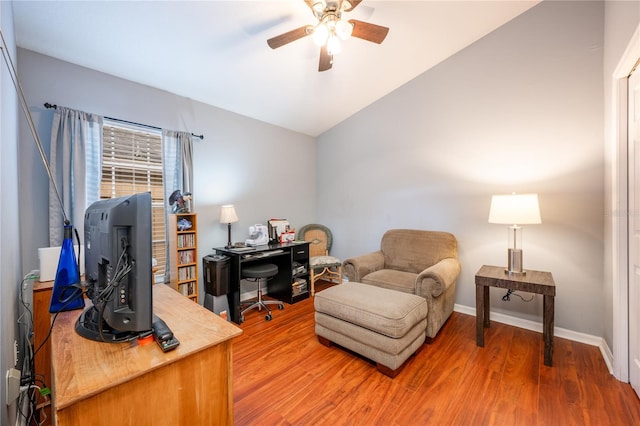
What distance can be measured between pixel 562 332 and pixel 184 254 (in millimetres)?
3814

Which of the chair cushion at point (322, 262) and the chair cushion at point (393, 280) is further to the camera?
the chair cushion at point (322, 262)

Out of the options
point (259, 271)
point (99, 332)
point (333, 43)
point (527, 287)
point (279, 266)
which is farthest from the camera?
point (279, 266)

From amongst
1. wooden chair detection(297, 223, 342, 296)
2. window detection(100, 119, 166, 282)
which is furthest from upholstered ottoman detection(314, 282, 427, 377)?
window detection(100, 119, 166, 282)

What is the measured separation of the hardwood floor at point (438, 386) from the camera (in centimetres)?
156

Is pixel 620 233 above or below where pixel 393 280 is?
above

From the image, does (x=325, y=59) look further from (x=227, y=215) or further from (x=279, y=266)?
(x=279, y=266)

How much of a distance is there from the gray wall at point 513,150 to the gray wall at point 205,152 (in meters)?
1.31

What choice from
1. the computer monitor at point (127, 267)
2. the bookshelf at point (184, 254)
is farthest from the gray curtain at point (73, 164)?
the computer monitor at point (127, 267)

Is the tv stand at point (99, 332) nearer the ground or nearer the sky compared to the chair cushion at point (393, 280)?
nearer the sky

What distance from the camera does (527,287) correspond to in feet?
7.06

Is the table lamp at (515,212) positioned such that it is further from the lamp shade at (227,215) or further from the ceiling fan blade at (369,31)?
the lamp shade at (227,215)

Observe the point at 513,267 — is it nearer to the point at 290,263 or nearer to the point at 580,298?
the point at 580,298

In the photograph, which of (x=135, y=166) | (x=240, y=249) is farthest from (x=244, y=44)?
(x=240, y=249)

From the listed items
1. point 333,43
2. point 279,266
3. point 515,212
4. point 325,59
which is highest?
point 325,59
